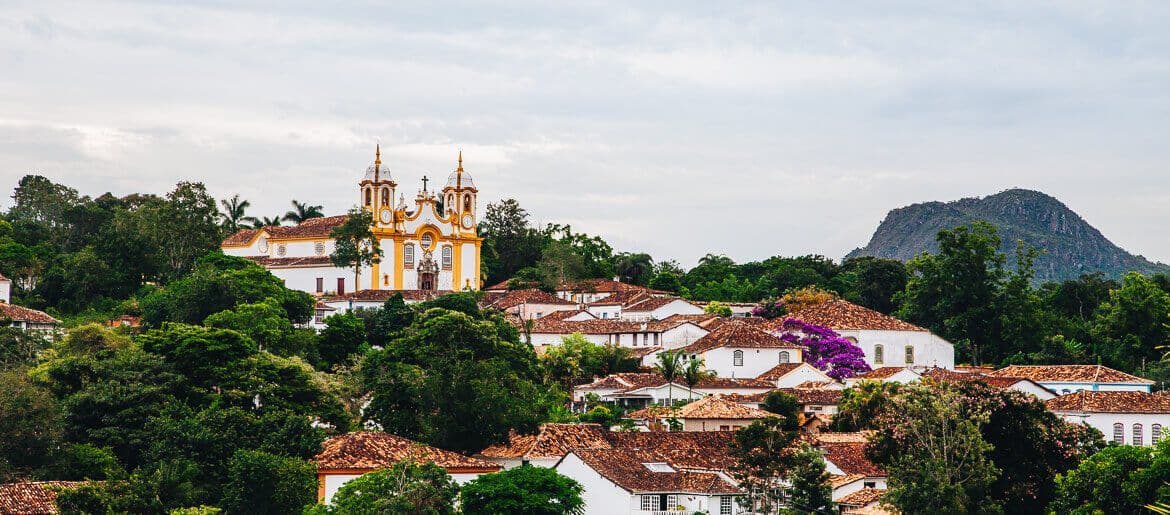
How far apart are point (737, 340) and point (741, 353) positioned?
0.76 m

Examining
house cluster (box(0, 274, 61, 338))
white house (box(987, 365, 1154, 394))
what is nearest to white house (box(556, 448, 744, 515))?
white house (box(987, 365, 1154, 394))

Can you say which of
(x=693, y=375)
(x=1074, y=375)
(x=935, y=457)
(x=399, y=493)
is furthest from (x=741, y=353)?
(x=399, y=493)

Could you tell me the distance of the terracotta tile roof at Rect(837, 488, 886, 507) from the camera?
40.6 meters

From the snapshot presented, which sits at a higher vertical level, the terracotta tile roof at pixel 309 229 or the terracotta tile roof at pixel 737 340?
the terracotta tile roof at pixel 309 229

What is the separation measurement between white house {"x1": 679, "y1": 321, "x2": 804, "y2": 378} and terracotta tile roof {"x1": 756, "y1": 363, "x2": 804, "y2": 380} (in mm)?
732

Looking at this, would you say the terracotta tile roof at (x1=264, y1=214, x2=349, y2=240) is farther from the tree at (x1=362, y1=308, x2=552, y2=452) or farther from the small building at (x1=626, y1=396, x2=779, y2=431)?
the small building at (x1=626, y1=396, x2=779, y2=431)

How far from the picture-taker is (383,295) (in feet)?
244

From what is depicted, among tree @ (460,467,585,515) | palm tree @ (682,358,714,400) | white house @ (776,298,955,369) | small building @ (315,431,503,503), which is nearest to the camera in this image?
tree @ (460,467,585,515)

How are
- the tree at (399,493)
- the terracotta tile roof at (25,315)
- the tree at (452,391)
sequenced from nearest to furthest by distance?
the tree at (399,493), the tree at (452,391), the terracotta tile roof at (25,315)

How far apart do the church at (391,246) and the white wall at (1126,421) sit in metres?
37.0

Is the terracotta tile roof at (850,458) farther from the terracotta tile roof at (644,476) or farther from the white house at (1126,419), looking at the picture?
the white house at (1126,419)

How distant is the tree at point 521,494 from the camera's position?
38.0m

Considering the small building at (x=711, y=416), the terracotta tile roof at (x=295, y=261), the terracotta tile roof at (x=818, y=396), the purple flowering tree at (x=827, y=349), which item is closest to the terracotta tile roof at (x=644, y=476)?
the small building at (x=711, y=416)

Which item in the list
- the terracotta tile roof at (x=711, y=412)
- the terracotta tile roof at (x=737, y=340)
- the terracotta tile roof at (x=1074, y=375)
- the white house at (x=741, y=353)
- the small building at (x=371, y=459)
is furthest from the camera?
the terracotta tile roof at (x=737, y=340)
